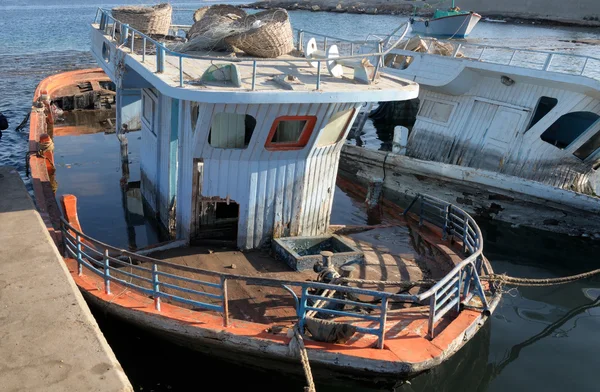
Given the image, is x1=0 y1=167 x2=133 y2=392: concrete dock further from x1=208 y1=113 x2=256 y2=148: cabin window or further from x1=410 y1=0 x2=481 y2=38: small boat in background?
x1=410 y1=0 x2=481 y2=38: small boat in background

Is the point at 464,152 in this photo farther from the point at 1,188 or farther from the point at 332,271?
the point at 1,188

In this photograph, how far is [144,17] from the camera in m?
12.6

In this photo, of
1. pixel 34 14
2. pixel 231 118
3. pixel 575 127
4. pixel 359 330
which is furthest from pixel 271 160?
pixel 34 14

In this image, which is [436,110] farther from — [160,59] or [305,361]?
[305,361]

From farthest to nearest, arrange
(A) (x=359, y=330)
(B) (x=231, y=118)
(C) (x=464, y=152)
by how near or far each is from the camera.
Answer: (C) (x=464, y=152) < (B) (x=231, y=118) < (A) (x=359, y=330)

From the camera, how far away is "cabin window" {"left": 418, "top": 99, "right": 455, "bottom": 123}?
1831 cm

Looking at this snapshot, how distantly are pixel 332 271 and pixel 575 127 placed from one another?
40.1 ft

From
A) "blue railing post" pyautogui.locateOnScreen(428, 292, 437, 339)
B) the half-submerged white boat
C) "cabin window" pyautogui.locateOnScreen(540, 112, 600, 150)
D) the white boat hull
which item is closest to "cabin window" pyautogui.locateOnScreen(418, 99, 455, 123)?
the half-submerged white boat

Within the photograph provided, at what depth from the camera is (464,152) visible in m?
17.6

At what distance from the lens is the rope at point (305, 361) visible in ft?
19.9

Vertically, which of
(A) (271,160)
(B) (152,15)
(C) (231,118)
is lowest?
(A) (271,160)

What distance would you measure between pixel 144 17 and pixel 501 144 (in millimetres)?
10352

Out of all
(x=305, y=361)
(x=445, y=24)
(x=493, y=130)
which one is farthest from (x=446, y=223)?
(x=445, y=24)

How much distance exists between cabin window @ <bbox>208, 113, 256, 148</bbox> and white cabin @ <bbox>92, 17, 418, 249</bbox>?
0.02 meters
